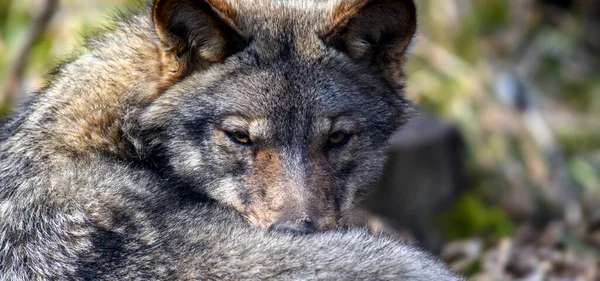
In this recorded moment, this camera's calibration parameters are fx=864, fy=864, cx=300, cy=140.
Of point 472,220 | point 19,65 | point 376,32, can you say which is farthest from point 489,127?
point 376,32

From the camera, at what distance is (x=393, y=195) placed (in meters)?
10.4

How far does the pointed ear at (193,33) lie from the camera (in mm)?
5188

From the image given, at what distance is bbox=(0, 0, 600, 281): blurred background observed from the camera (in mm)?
9203

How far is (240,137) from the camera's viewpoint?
5.29 m

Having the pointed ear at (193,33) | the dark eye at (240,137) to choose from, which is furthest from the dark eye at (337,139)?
the pointed ear at (193,33)

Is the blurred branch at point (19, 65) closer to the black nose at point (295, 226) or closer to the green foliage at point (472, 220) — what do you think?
the green foliage at point (472, 220)

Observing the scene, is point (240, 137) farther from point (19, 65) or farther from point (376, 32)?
point (19, 65)

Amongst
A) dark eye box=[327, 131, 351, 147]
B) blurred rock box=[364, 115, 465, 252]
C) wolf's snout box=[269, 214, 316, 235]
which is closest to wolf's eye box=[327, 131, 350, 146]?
dark eye box=[327, 131, 351, 147]

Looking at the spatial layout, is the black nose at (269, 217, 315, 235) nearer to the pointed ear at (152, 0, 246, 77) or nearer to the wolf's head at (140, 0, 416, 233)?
the wolf's head at (140, 0, 416, 233)

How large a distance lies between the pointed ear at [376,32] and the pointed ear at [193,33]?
0.66 m

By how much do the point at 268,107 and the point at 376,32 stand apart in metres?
1.04

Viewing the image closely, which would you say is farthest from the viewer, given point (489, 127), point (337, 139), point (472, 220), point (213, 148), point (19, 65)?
point (489, 127)

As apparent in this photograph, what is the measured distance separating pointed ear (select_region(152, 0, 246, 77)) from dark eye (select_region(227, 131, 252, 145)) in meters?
0.49

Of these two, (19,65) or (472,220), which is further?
(472,220)
